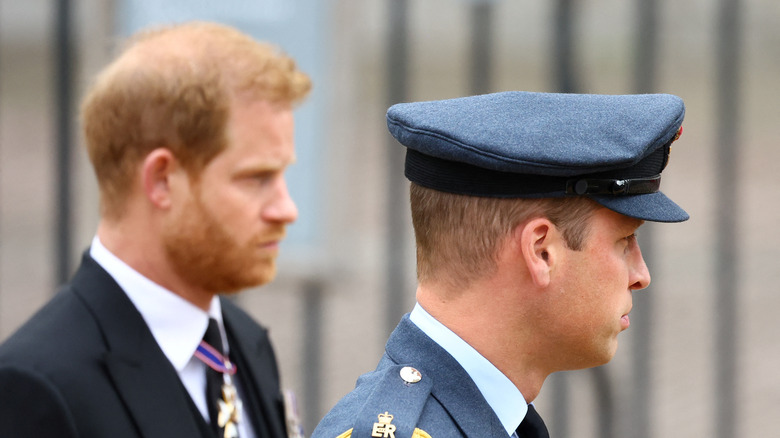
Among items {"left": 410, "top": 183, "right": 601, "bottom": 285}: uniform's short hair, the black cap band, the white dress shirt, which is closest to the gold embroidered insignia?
{"left": 410, "top": 183, "right": 601, "bottom": 285}: uniform's short hair

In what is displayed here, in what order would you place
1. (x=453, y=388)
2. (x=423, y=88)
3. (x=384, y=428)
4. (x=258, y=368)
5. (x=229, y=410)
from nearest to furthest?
(x=384, y=428) < (x=453, y=388) < (x=229, y=410) < (x=258, y=368) < (x=423, y=88)

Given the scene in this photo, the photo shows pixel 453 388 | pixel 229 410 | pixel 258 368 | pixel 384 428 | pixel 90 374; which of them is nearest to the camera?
pixel 384 428

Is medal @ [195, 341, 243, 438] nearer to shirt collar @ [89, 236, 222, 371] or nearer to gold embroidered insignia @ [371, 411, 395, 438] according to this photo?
shirt collar @ [89, 236, 222, 371]

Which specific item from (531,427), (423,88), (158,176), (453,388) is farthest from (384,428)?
(423,88)

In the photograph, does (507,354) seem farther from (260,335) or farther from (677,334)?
(677,334)

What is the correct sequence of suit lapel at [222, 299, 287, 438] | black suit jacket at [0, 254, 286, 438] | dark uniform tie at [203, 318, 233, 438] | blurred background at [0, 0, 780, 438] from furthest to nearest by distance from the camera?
blurred background at [0, 0, 780, 438], suit lapel at [222, 299, 287, 438], dark uniform tie at [203, 318, 233, 438], black suit jacket at [0, 254, 286, 438]

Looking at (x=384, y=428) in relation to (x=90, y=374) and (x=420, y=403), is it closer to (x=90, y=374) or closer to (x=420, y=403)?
(x=420, y=403)

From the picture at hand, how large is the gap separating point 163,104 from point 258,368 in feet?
2.20

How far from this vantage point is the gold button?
5.30 feet

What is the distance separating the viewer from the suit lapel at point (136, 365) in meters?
2.09

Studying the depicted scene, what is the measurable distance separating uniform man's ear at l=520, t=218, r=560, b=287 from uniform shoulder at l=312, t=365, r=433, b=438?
0.23 metres

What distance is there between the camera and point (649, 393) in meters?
3.93

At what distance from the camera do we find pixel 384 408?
1.56 metres

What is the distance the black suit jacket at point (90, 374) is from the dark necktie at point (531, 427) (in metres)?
0.76
